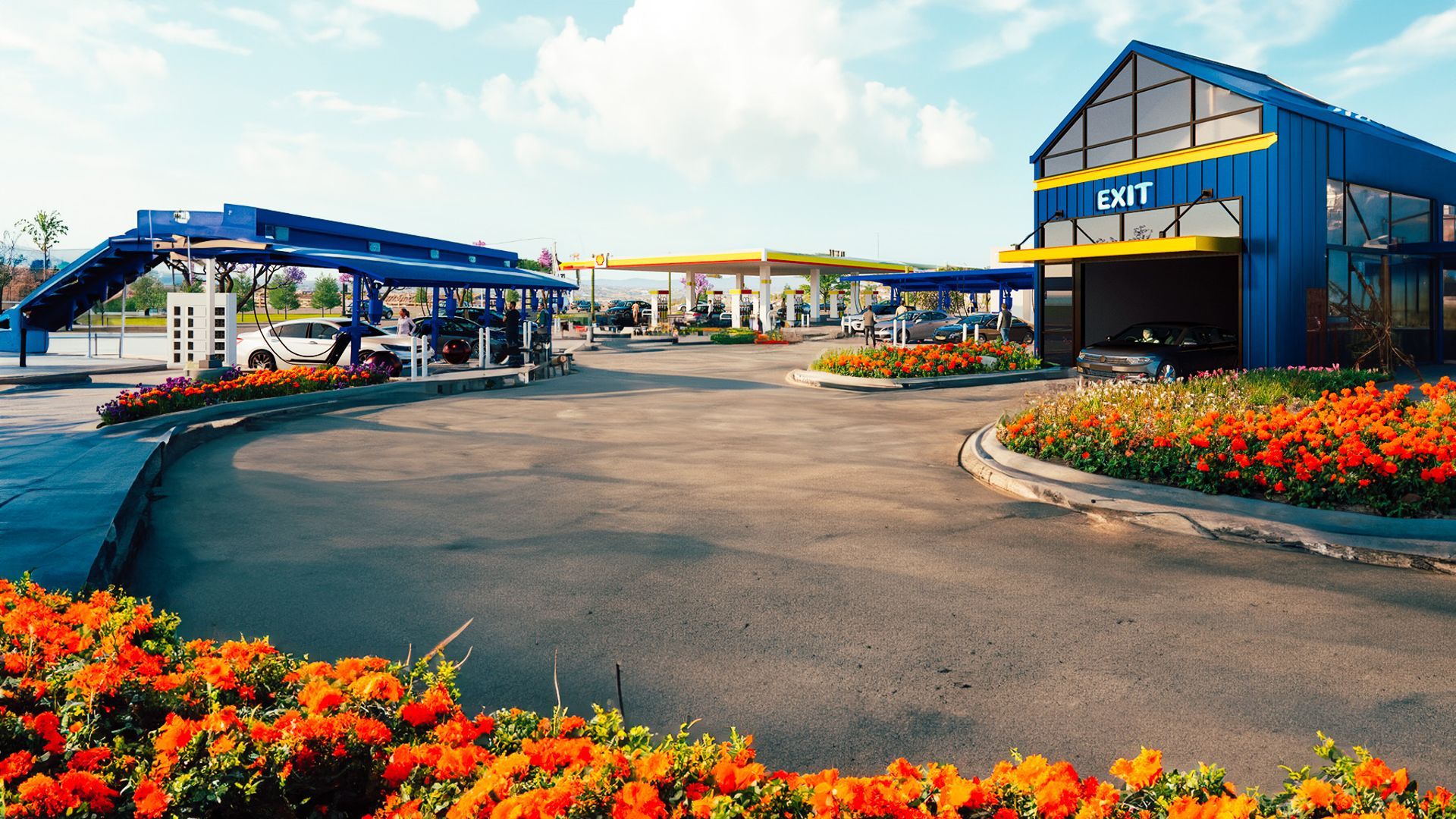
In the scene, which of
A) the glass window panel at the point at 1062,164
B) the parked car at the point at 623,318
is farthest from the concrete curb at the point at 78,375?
the parked car at the point at 623,318

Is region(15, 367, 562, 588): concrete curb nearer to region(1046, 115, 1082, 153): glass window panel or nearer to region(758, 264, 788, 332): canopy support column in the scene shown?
region(1046, 115, 1082, 153): glass window panel

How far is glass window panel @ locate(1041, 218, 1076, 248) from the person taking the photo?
980 inches

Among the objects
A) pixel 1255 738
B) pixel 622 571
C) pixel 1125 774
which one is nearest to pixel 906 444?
pixel 622 571

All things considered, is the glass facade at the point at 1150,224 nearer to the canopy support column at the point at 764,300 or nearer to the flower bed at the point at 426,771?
the flower bed at the point at 426,771

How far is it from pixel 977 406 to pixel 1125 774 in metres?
15.6

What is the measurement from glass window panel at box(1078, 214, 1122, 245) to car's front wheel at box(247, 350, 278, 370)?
20.1m

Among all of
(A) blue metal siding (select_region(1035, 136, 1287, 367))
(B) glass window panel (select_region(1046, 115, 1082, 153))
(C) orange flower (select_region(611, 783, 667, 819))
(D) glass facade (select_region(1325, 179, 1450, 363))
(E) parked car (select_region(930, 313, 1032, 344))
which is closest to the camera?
(C) orange flower (select_region(611, 783, 667, 819))

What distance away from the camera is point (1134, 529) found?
833 centimetres

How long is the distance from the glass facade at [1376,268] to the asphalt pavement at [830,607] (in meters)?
15.2

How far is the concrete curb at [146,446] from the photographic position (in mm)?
6430

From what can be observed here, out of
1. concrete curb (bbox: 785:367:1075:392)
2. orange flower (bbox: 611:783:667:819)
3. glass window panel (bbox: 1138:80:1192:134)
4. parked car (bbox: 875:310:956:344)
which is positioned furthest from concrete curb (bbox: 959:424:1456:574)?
parked car (bbox: 875:310:956:344)

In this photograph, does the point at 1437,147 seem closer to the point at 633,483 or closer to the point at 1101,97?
the point at 1101,97

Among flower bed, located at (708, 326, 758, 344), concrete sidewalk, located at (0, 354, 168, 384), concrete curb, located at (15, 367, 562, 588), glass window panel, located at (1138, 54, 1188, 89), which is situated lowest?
concrete curb, located at (15, 367, 562, 588)

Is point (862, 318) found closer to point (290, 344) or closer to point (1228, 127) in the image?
point (1228, 127)
